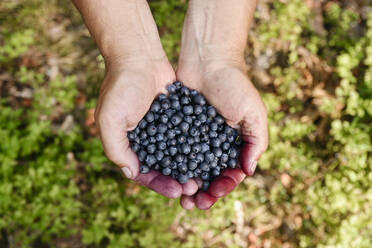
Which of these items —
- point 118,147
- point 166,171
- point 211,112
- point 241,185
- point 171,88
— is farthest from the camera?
point 241,185

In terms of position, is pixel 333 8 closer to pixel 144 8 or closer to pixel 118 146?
pixel 144 8

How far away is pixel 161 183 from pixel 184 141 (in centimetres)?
33

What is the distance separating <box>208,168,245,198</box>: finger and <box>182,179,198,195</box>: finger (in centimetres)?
10

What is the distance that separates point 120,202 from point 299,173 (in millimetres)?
1867

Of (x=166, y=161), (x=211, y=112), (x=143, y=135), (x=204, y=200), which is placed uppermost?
(x=211, y=112)

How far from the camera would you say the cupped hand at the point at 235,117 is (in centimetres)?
232

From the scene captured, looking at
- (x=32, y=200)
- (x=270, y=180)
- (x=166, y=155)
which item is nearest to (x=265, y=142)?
(x=166, y=155)

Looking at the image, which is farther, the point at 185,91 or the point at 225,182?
the point at 185,91

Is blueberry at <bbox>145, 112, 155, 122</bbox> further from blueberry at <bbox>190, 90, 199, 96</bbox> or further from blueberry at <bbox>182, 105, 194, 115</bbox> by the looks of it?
blueberry at <bbox>190, 90, 199, 96</bbox>

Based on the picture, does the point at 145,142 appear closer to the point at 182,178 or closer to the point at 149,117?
the point at 149,117


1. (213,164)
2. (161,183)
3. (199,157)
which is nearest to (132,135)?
(161,183)

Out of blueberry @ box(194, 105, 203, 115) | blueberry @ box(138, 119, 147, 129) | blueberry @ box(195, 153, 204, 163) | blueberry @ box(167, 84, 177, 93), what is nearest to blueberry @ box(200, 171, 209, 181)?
blueberry @ box(195, 153, 204, 163)

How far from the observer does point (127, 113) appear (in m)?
2.26

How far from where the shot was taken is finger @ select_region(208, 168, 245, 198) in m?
2.25
